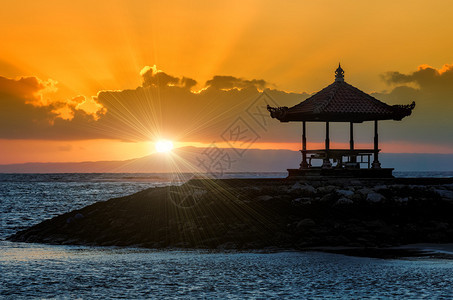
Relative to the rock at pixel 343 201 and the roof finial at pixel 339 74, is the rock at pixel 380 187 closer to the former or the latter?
the rock at pixel 343 201

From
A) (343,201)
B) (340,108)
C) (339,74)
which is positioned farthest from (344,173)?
(343,201)

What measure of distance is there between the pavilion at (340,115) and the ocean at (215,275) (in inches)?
527

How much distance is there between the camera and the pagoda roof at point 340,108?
111 feet

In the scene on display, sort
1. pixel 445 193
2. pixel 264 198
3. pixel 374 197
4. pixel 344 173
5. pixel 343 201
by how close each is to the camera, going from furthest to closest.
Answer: pixel 344 173 → pixel 445 193 → pixel 264 198 → pixel 374 197 → pixel 343 201

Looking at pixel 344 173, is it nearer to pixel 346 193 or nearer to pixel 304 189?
pixel 304 189

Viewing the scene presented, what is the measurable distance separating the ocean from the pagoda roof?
13.7m

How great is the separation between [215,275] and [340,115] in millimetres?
19008

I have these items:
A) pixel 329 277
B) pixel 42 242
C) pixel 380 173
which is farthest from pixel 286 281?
pixel 380 173

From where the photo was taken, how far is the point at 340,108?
3366 cm

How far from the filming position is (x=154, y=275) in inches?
690

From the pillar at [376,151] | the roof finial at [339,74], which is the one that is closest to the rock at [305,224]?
the pillar at [376,151]

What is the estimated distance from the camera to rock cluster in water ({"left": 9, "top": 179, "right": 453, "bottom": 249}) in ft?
79.6

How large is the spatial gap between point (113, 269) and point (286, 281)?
581 cm

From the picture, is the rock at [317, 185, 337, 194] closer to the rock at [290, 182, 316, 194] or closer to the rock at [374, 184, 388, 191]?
the rock at [290, 182, 316, 194]
